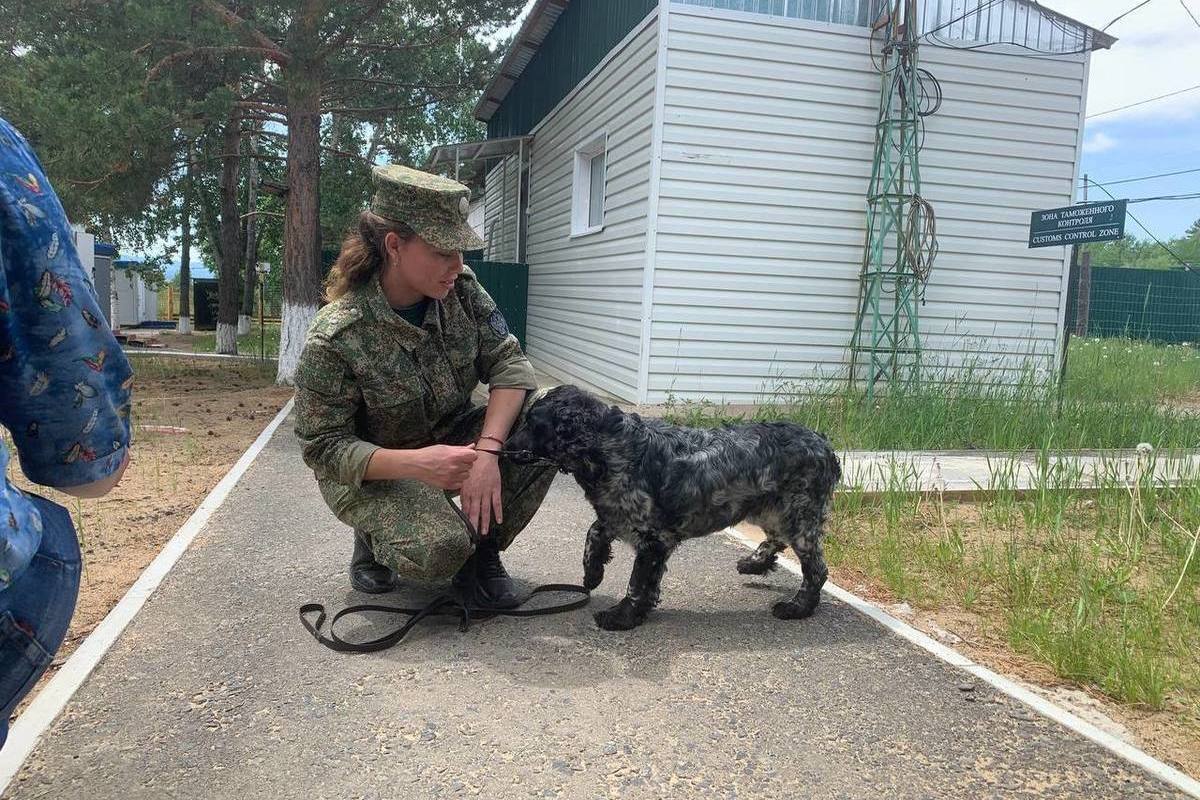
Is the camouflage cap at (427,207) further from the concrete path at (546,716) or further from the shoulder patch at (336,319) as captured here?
the concrete path at (546,716)

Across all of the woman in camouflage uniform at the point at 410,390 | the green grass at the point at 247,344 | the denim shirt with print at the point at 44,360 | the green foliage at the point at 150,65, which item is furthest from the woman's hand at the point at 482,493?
the green grass at the point at 247,344

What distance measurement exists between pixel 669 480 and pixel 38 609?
249 cm

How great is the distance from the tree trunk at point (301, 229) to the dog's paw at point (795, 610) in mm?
9451

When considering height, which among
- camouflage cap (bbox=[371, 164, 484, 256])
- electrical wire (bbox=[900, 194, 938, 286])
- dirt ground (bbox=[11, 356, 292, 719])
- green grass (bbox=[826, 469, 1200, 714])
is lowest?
dirt ground (bbox=[11, 356, 292, 719])

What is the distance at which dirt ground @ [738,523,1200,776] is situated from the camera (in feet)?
8.48

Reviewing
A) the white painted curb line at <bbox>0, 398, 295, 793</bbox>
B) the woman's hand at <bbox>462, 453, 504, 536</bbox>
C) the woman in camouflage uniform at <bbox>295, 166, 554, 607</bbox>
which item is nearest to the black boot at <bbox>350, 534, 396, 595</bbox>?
the woman in camouflage uniform at <bbox>295, 166, 554, 607</bbox>

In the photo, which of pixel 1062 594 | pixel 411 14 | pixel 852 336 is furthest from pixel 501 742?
pixel 411 14

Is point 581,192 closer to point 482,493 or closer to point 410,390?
point 410,390

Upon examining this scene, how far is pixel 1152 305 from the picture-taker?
19641 millimetres

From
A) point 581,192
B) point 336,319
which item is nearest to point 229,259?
point 581,192

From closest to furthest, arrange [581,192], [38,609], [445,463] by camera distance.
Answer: [38,609] → [445,463] → [581,192]

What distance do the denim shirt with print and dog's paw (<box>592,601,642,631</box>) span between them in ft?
7.76

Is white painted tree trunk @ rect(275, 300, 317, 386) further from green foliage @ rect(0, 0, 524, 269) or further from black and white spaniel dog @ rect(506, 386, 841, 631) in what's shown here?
black and white spaniel dog @ rect(506, 386, 841, 631)

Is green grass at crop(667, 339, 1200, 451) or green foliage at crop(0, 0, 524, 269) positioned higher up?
green foliage at crop(0, 0, 524, 269)
